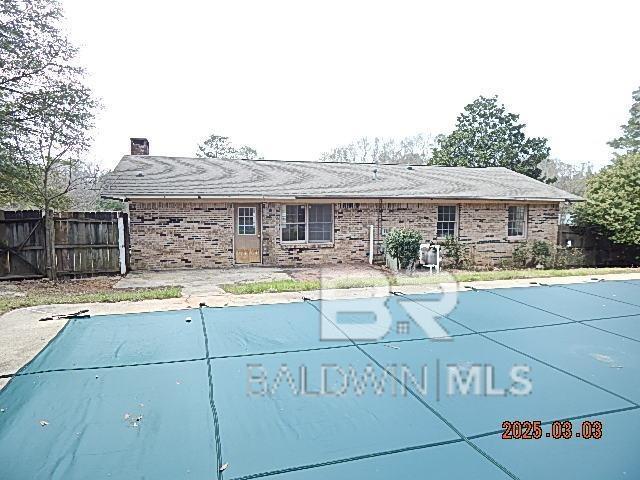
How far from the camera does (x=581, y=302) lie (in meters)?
6.84

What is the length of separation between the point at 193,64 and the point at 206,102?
408 inches

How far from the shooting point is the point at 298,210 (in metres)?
11.9

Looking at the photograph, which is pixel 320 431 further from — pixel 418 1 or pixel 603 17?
pixel 603 17

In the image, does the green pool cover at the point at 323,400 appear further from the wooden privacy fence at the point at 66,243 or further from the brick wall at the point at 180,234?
the brick wall at the point at 180,234

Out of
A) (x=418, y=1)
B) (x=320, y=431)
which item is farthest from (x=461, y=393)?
(x=418, y=1)

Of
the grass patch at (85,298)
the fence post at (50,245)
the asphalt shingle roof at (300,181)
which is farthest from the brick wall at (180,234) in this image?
the grass patch at (85,298)

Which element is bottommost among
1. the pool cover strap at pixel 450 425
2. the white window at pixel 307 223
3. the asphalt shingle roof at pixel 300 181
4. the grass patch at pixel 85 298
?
the pool cover strap at pixel 450 425

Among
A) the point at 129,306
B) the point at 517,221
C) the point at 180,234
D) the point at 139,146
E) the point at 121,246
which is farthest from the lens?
the point at 139,146

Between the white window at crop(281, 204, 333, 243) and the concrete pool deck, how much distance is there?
421cm

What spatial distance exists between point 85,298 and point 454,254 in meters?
9.50

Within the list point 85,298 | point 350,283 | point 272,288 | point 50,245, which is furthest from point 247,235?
point 85,298

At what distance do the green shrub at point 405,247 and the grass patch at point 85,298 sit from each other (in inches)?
220

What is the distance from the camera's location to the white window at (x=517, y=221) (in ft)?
44.1

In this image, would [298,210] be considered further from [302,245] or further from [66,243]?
[66,243]
